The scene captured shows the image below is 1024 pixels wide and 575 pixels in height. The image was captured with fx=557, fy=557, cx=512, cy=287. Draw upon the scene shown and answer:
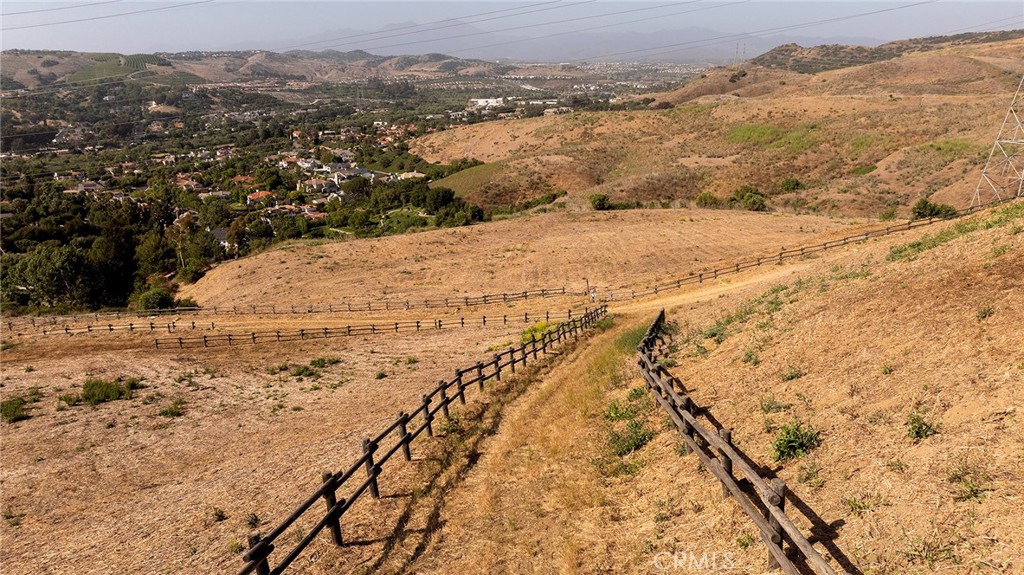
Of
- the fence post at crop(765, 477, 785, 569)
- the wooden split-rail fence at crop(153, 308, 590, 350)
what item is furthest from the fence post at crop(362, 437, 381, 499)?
the wooden split-rail fence at crop(153, 308, 590, 350)

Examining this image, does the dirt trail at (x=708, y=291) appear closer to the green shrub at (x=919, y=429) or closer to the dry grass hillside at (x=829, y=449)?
the dry grass hillside at (x=829, y=449)

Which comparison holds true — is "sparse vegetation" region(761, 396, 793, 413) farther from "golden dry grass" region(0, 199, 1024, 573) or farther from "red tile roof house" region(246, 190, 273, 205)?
"red tile roof house" region(246, 190, 273, 205)

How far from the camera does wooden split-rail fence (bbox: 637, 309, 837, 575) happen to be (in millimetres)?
6527

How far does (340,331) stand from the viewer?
118 feet

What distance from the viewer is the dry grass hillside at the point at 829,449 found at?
6887mm

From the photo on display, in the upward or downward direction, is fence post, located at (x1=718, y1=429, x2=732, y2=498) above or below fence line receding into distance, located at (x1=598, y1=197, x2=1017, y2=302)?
above

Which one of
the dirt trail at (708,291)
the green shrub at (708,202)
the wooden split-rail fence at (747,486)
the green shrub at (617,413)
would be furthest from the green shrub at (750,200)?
the wooden split-rail fence at (747,486)

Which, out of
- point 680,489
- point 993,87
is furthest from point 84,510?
point 993,87

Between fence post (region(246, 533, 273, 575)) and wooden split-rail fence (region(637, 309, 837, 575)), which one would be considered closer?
wooden split-rail fence (region(637, 309, 837, 575))

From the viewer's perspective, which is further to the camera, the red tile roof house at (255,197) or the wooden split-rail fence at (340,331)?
the red tile roof house at (255,197)

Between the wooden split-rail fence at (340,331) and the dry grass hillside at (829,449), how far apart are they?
20.0 meters

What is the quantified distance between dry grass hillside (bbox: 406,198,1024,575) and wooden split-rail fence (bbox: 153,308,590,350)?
2002 centimetres

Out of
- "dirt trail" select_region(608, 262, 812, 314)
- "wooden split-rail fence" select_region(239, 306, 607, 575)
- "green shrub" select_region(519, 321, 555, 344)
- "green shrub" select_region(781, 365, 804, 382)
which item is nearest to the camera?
"wooden split-rail fence" select_region(239, 306, 607, 575)

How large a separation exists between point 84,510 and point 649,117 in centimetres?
12247
